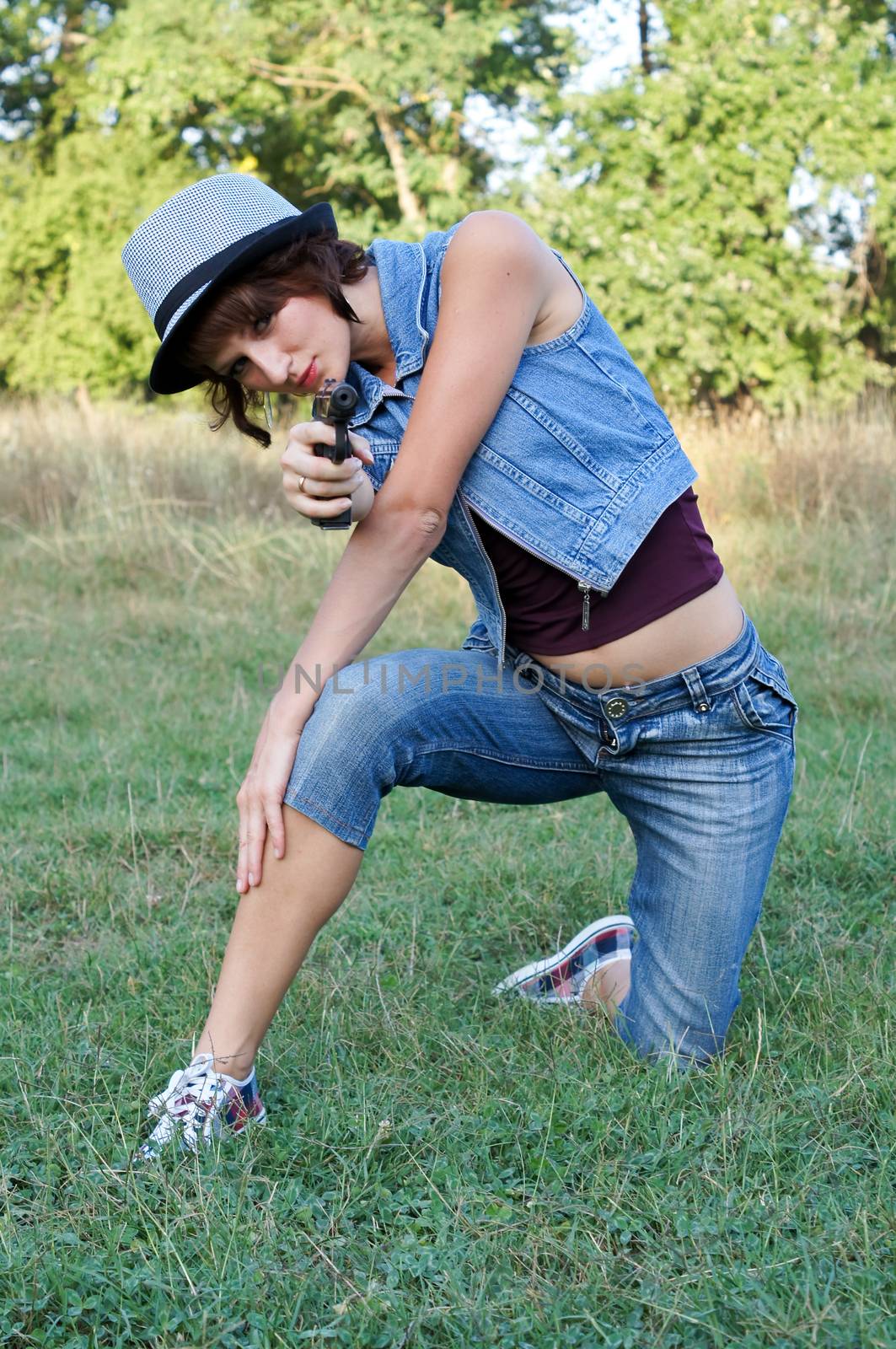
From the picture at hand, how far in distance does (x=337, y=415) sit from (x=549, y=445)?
0.39 meters

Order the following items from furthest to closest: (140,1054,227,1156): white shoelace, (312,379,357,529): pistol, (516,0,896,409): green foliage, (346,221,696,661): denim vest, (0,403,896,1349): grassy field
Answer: (516,0,896,409): green foliage
(346,221,696,661): denim vest
(140,1054,227,1156): white shoelace
(312,379,357,529): pistol
(0,403,896,1349): grassy field

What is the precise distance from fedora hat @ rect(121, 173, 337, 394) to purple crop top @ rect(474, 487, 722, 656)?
23.0 inches

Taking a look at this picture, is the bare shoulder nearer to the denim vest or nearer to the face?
the denim vest

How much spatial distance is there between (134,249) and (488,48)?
14.9 metres

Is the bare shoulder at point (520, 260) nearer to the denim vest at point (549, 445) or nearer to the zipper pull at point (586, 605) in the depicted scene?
the denim vest at point (549, 445)

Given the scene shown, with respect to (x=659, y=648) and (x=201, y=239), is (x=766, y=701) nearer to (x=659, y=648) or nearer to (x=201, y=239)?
(x=659, y=648)

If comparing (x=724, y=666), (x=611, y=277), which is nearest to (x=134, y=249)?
(x=724, y=666)

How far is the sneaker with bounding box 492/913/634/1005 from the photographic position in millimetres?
2648

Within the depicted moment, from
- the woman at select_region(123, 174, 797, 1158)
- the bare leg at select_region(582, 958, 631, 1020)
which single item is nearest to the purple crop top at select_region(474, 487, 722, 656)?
Result: the woman at select_region(123, 174, 797, 1158)

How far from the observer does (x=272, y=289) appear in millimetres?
2039

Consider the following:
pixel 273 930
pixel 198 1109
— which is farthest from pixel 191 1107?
pixel 273 930

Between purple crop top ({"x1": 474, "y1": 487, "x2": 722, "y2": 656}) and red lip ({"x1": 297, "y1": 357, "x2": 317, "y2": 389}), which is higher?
red lip ({"x1": 297, "y1": 357, "x2": 317, "y2": 389})

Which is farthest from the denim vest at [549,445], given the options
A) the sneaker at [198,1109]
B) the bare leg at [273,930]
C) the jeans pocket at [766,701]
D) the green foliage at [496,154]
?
the green foliage at [496,154]

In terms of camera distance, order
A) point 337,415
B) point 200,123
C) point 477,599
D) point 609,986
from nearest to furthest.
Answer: point 337,415 < point 477,599 < point 609,986 < point 200,123
